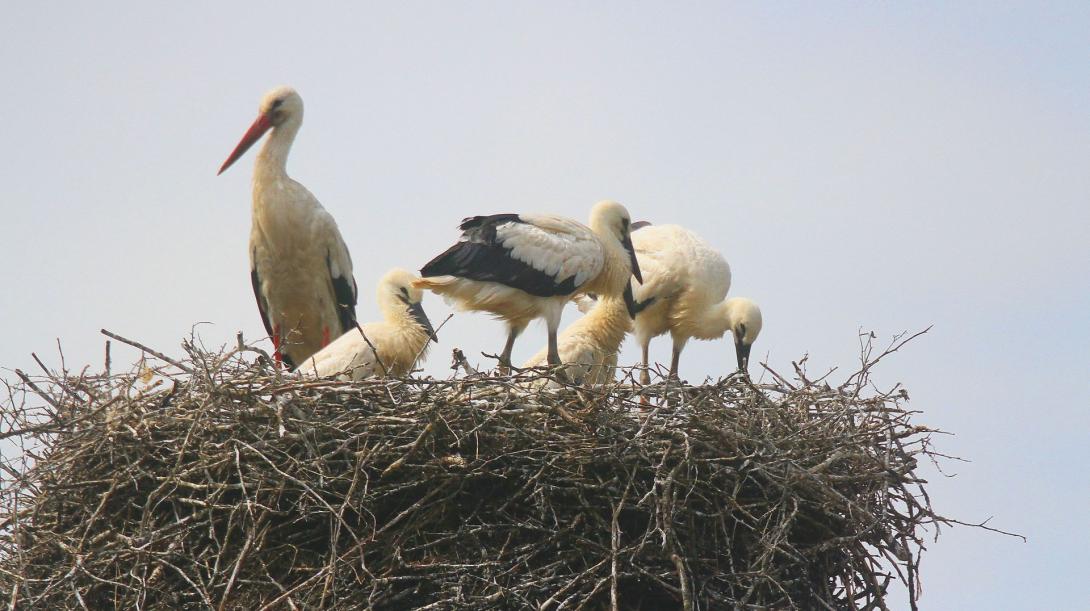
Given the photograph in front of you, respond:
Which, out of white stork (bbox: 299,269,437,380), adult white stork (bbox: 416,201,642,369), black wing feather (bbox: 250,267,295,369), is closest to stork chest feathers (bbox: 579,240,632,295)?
adult white stork (bbox: 416,201,642,369)

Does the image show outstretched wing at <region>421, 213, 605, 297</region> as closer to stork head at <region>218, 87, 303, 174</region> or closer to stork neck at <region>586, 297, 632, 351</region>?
stork neck at <region>586, 297, 632, 351</region>

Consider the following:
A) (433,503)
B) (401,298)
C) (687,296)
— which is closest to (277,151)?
(401,298)

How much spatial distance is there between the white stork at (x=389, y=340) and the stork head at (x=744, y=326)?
6.27 ft

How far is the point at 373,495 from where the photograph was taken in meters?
5.03

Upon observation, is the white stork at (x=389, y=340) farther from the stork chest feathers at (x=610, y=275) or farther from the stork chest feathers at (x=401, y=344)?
the stork chest feathers at (x=610, y=275)

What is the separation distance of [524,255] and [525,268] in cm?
5

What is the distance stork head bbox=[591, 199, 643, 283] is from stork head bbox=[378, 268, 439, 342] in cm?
91

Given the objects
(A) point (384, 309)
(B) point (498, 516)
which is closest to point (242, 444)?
(B) point (498, 516)

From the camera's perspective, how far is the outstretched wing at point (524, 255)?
258 inches

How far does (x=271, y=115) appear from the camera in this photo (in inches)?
313

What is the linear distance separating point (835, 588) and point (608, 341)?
8.10 feet

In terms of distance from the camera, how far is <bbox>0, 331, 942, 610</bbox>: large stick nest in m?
4.97

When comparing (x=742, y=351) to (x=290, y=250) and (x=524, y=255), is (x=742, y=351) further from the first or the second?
(x=290, y=250)

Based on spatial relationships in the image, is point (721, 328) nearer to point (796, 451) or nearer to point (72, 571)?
point (796, 451)
